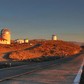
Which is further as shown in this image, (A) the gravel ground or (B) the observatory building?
(B) the observatory building

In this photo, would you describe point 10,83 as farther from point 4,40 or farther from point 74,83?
point 4,40

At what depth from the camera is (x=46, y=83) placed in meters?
20.5

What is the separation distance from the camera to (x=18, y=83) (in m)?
19.8

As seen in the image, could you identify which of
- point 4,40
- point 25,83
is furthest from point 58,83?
point 4,40

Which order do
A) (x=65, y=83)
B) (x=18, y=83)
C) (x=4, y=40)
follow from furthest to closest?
1. (x=4, y=40)
2. (x=65, y=83)
3. (x=18, y=83)

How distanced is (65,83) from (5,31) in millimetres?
173993

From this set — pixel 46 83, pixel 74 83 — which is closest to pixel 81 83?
pixel 74 83

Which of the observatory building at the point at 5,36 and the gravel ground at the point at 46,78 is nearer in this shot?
the gravel ground at the point at 46,78

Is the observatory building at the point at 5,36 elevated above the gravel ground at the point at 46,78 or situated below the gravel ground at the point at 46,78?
above

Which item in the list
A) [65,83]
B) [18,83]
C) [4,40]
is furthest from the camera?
[4,40]

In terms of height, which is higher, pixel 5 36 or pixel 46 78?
pixel 5 36

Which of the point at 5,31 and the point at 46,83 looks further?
the point at 5,31

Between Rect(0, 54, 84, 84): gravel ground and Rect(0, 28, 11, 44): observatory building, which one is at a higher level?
Rect(0, 28, 11, 44): observatory building

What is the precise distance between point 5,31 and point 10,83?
17485 centimetres
